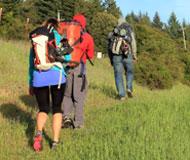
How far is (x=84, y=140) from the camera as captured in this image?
815 centimetres

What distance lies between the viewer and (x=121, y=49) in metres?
13.0

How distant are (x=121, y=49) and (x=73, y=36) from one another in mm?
3879

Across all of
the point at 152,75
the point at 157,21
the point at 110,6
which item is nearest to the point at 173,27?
the point at 157,21

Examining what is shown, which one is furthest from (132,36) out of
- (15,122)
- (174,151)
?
(174,151)

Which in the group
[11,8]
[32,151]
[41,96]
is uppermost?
[11,8]

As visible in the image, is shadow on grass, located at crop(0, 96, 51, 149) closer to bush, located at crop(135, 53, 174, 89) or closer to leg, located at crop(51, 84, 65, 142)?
leg, located at crop(51, 84, 65, 142)

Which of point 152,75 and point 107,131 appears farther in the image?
point 152,75

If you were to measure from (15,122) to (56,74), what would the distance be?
1.91m

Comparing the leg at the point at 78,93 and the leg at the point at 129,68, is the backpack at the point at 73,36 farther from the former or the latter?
the leg at the point at 129,68

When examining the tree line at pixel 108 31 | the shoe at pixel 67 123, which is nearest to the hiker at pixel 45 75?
the shoe at pixel 67 123

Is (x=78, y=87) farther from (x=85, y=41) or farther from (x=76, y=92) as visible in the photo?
(x=85, y=41)

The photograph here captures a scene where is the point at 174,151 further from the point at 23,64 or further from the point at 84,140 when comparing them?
the point at 23,64

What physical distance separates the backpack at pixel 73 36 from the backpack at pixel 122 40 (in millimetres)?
3636

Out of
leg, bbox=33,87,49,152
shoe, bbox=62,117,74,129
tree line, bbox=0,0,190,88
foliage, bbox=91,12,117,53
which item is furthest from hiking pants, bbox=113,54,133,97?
foliage, bbox=91,12,117,53
